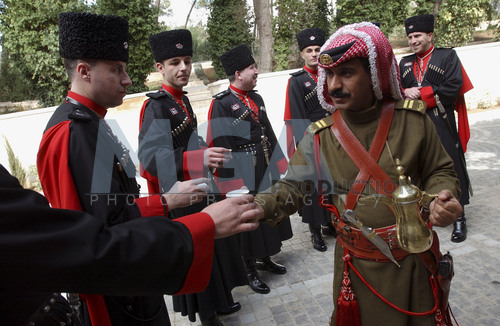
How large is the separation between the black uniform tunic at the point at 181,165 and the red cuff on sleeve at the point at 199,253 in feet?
5.77

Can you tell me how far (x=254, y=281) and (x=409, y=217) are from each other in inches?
109

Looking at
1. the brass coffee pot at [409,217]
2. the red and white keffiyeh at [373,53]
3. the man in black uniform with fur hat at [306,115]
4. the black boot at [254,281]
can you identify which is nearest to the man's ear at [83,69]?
the red and white keffiyeh at [373,53]

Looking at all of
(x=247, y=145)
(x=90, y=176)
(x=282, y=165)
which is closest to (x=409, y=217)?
(x=90, y=176)

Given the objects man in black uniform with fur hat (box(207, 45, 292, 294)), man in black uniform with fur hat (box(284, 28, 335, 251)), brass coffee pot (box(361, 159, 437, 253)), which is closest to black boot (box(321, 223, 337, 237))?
man in black uniform with fur hat (box(284, 28, 335, 251))

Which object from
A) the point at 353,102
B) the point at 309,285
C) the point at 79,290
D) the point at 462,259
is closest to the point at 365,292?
the point at 353,102

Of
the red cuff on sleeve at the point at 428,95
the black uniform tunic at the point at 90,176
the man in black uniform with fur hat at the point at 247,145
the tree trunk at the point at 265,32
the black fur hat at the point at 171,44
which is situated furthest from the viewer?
the tree trunk at the point at 265,32

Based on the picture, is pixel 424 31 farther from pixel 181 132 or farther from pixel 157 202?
pixel 157 202

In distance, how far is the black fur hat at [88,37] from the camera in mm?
2129

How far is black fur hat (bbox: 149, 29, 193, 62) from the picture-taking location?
3.83 metres

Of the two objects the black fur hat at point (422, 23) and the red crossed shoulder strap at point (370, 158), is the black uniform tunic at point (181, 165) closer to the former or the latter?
the red crossed shoulder strap at point (370, 158)

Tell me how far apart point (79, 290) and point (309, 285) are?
326 cm

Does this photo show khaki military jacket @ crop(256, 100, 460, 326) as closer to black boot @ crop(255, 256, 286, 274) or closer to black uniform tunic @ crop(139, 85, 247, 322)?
black uniform tunic @ crop(139, 85, 247, 322)

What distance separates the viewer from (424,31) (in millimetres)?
4797

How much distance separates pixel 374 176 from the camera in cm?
197
